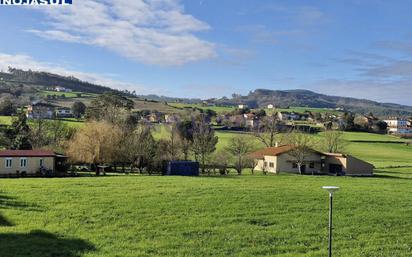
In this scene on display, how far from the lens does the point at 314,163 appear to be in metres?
70.2

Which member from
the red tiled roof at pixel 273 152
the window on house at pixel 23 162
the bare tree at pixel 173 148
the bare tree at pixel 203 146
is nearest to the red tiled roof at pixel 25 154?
the window on house at pixel 23 162

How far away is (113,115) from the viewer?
72.4m

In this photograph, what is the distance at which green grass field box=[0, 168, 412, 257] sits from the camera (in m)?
16.2

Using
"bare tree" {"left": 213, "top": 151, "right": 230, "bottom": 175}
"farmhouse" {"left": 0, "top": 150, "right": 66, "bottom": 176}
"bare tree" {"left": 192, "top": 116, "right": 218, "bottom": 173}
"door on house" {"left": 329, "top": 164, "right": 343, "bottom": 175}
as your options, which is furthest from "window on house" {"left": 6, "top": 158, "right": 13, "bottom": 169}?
"door on house" {"left": 329, "top": 164, "right": 343, "bottom": 175}

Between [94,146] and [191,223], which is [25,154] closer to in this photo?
[94,146]

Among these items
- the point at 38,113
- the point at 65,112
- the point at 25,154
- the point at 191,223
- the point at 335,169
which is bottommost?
the point at 191,223

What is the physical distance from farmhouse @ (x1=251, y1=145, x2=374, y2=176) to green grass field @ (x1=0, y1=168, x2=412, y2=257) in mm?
36845

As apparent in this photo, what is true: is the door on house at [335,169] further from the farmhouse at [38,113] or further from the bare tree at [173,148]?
the farmhouse at [38,113]

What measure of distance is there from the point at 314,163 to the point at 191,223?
5333cm

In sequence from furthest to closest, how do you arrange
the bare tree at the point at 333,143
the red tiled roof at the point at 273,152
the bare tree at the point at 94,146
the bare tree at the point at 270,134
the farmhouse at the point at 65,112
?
the farmhouse at the point at 65,112, the bare tree at the point at 270,134, the bare tree at the point at 333,143, the red tiled roof at the point at 273,152, the bare tree at the point at 94,146

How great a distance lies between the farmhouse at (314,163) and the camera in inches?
2601

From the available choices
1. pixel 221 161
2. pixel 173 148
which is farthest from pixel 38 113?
pixel 221 161

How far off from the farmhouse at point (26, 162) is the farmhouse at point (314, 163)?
3145 cm

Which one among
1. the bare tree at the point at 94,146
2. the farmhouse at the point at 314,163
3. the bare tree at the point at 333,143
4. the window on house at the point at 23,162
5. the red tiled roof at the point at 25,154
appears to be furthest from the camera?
the bare tree at the point at 333,143
